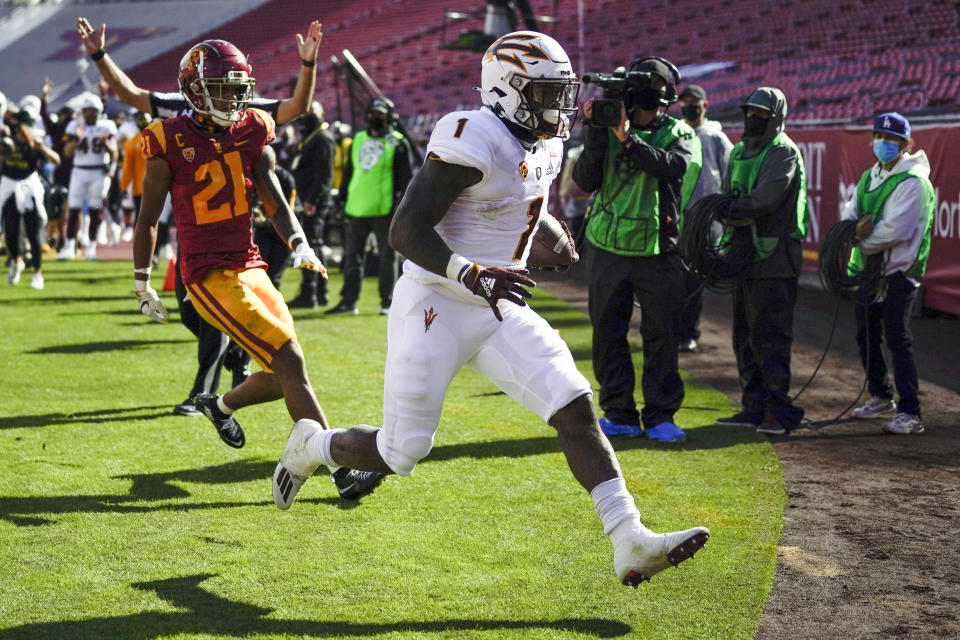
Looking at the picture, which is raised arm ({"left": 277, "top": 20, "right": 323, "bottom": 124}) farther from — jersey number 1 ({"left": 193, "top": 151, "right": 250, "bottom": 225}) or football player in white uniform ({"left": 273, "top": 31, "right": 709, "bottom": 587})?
football player in white uniform ({"left": 273, "top": 31, "right": 709, "bottom": 587})

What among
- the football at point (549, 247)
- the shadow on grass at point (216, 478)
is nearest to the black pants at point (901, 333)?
the shadow on grass at point (216, 478)

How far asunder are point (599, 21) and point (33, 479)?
27.5 meters

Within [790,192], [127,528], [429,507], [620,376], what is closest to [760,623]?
[429,507]

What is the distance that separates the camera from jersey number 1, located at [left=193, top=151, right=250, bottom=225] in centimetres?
549

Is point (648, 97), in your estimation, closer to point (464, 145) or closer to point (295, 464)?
point (464, 145)

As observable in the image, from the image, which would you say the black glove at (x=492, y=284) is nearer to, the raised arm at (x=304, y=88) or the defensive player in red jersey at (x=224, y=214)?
the defensive player in red jersey at (x=224, y=214)

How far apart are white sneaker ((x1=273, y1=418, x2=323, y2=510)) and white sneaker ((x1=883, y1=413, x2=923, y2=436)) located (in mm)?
3852

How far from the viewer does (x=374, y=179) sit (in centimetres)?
1124

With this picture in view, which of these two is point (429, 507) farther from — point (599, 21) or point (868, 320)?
point (599, 21)

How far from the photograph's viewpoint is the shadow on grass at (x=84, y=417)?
6898 millimetres

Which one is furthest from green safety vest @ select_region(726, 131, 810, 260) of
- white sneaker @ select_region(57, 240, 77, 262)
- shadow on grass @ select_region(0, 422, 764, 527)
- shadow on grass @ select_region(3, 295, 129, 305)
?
white sneaker @ select_region(57, 240, 77, 262)

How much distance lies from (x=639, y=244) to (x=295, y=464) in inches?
108

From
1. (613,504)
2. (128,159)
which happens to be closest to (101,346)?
(128,159)

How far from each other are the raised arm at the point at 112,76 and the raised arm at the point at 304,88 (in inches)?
27.9
